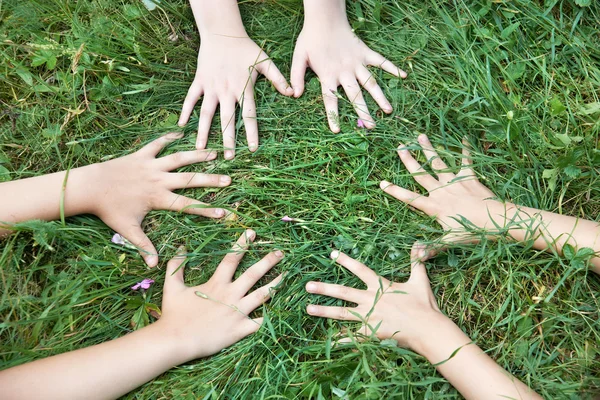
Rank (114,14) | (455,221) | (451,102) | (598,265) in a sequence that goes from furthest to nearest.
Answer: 1. (114,14)
2. (451,102)
3. (455,221)
4. (598,265)

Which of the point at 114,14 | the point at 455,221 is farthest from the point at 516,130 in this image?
the point at 114,14

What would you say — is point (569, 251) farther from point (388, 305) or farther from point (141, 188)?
point (141, 188)

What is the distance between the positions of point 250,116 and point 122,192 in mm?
622

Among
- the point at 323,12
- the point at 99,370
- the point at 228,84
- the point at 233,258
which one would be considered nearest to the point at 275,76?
the point at 228,84

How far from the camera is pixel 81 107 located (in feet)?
7.64

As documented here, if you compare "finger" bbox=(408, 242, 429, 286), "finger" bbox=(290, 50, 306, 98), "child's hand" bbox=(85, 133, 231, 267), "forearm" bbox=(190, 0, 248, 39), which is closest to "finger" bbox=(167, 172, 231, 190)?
"child's hand" bbox=(85, 133, 231, 267)

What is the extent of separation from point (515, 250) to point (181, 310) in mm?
1346

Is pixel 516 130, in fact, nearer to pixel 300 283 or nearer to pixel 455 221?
pixel 455 221

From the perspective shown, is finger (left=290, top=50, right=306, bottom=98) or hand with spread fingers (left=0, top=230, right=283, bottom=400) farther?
finger (left=290, top=50, right=306, bottom=98)

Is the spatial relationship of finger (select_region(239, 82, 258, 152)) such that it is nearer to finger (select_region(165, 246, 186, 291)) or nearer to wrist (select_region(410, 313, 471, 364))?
finger (select_region(165, 246, 186, 291))

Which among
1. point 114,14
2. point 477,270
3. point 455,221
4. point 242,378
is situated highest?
point 114,14

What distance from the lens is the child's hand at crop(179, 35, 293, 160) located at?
2242 mm

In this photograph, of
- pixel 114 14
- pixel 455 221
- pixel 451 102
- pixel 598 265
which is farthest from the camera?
pixel 114 14

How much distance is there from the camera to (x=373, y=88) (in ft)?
7.34
